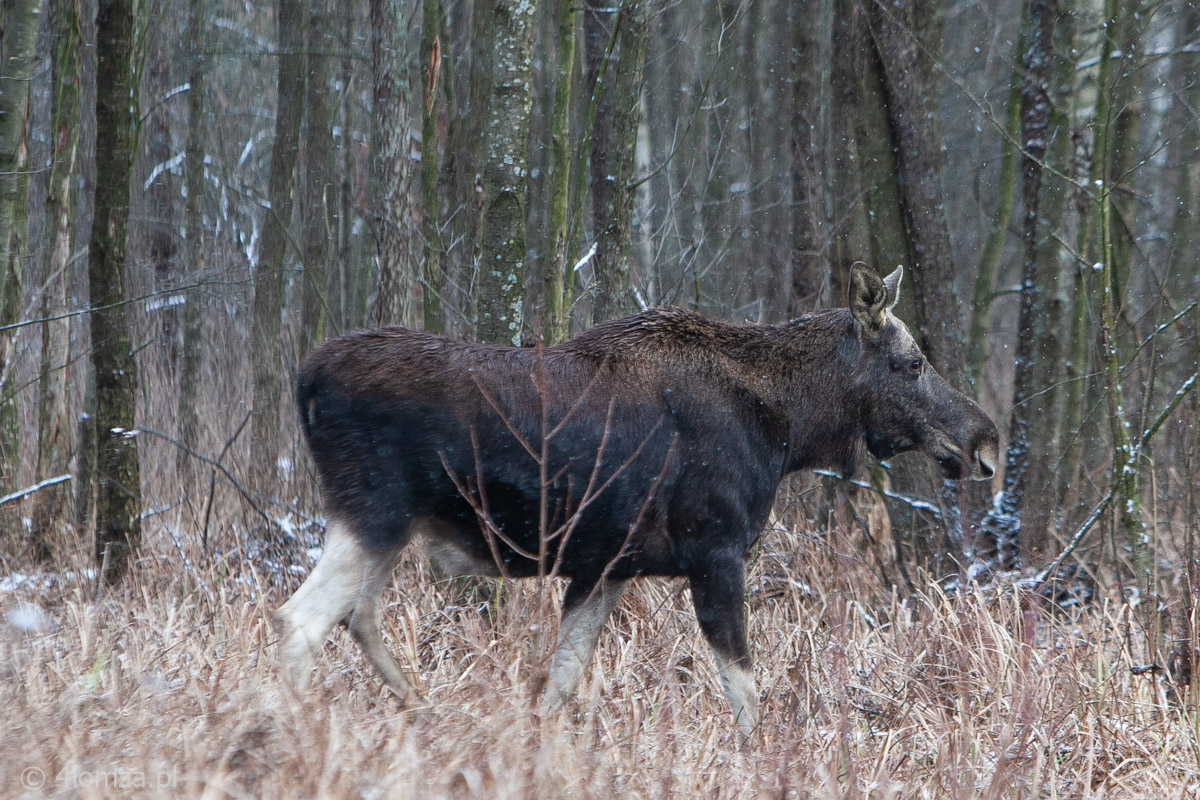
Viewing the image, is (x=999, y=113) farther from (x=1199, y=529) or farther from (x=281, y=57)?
(x=1199, y=529)

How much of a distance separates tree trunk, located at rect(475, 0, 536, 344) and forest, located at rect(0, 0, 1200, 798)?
0.02m

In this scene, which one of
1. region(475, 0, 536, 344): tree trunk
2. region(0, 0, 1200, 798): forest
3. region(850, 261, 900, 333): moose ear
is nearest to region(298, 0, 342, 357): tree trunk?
region(0, 0, 1200, 798): forest

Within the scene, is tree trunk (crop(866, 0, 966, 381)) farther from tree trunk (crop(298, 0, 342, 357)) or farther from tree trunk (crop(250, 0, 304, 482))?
tree trunk (crop(250, 0, 304, 482))

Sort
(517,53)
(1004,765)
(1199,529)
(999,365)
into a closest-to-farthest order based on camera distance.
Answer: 1. (1004,765)
2. (1199,529)
3. (517,53)
4. (999,365)

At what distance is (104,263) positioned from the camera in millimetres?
7023

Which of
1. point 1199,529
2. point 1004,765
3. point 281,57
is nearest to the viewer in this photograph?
point 1004,765

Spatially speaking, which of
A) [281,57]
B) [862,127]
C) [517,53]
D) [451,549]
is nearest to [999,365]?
[862,127]

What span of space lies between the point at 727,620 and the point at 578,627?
674mm

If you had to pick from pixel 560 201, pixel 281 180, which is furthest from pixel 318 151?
pixel 560 201

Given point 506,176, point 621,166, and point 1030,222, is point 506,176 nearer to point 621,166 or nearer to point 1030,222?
point 621,166

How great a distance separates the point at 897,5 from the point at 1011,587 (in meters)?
3.98

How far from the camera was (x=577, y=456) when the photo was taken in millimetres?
4828

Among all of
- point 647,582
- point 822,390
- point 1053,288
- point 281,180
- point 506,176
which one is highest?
point 281,180

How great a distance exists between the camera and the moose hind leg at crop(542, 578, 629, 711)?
502cm
